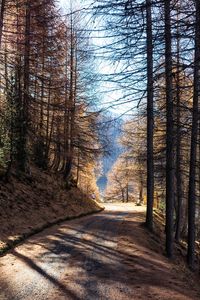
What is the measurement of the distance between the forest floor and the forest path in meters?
0.65

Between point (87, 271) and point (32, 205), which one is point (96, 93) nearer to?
point (87, 271)

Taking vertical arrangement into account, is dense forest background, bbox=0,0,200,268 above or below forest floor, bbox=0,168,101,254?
above

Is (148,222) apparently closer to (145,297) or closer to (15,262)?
(15,262)

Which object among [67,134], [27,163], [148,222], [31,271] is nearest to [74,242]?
[31,271]

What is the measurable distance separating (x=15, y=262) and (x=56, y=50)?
476 inches

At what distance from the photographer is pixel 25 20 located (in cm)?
1967

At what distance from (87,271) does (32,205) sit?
30.2 ft

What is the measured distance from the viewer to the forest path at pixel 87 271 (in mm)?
7578

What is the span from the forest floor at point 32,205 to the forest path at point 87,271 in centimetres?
65

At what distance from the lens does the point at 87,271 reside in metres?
9.25

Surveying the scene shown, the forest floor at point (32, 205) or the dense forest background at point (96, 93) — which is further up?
the dense forest background at point (96, 93)

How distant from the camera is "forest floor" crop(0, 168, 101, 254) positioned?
13.7m

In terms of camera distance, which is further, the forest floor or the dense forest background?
the forest floor

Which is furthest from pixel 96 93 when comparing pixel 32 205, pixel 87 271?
pixel 32 205
